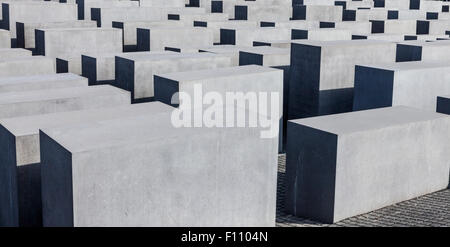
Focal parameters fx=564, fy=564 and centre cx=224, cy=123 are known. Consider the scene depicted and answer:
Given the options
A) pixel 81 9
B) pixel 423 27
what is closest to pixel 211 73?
pixel 423 27

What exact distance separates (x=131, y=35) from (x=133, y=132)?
Answer: 11852 millimetres

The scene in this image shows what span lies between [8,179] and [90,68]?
223 inches

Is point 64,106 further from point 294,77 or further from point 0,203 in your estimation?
point 294,77

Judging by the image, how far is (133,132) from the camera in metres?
5.64

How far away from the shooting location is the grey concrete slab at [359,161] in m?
6.93

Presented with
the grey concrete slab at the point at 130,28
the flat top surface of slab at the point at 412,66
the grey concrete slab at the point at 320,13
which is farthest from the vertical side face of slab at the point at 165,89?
the grey concrete slab at the point at 320,13

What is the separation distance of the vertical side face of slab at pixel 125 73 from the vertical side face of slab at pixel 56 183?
5033mm

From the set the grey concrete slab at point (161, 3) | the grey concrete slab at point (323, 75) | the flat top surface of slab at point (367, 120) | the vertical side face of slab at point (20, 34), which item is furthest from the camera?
the grey concrete slab at point (161, 3)

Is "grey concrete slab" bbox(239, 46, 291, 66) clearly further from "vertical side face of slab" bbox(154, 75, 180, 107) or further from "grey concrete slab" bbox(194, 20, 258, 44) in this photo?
"grey concrete slab" bbox(194, 20, 258, 44)

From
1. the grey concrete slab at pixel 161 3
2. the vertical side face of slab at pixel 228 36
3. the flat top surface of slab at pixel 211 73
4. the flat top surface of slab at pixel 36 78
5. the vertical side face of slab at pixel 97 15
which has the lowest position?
the flat top surface of slab at pixel 36 78

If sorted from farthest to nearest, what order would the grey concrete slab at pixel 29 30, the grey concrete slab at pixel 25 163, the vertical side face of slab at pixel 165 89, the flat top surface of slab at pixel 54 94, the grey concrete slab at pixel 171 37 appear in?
the grey concrete slab at pixel 29 30 < the grey concrete slab at pixel 171 37 < the vertical side face of slab at pixel 165 89 < the flat top surface of slab at pixel 54 94 < the grey concrete slab at pixel 25 163

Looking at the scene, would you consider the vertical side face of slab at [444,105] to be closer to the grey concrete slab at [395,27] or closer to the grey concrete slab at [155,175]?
the grey concrete slab at [155,175]

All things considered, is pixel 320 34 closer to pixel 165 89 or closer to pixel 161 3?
pixel 165 89

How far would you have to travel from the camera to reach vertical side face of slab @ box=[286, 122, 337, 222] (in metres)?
6.91
